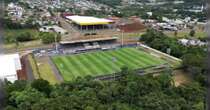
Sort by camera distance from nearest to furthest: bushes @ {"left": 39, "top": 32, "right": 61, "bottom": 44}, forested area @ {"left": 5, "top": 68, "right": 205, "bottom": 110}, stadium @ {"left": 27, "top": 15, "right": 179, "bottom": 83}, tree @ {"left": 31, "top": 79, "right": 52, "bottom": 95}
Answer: forested area @ {"left": 5, "top": 68, "right": 205, "bottom": 110}, tree @ {"left": 31, "top": 79, "right": 52, "bottom": 95}, stadium @ {"left": 27, "top": 15, "right": 179, "bottom": 83}, bushes @ {"left": 39, "top": 32, "right": 61, "bottom": 44}

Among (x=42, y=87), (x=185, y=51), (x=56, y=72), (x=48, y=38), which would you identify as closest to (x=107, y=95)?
(x=42, y=87)

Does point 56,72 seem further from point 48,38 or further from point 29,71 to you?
point 48,38

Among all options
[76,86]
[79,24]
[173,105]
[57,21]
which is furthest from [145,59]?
[57,21]

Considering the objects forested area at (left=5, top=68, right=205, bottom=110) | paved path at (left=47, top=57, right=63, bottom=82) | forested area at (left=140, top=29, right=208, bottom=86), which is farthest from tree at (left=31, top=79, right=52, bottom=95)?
forested area at (left=140, top=29, right=208, bottom=86)

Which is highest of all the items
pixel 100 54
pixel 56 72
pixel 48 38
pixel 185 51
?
pixel 48 38

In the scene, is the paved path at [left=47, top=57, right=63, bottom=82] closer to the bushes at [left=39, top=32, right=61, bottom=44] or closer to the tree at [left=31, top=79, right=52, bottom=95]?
the tree at [left=31, top=79, right=52, bottom=95]

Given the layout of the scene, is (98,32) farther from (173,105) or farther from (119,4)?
(119,4)

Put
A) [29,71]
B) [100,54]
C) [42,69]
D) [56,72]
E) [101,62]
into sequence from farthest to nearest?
[100,54] < [101,62] < [42,69] < [29,71] < [56,72]

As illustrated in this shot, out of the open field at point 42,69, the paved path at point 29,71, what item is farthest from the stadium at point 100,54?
the paved path at point 29,71
